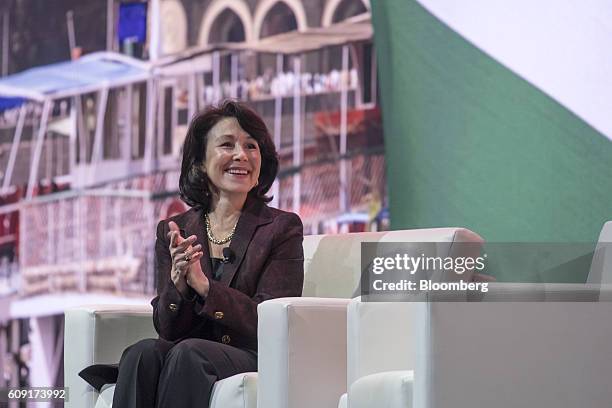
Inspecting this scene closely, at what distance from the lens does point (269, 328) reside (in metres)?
2.73

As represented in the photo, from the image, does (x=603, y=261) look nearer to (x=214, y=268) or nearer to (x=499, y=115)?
(x=214, y=268)

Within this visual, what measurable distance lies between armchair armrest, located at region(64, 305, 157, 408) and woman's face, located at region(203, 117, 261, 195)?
513 millimetres

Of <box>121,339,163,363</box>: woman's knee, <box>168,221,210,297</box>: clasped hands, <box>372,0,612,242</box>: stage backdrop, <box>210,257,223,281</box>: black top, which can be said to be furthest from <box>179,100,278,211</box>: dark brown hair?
<box>372,0,612,242</box>: stage backdrop

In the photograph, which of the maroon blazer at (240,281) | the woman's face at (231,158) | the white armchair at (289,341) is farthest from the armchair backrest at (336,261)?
the woman's face at (231,158)

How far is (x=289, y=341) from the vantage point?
271 centimetres

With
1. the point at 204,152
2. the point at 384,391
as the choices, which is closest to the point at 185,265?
the point at 204,152

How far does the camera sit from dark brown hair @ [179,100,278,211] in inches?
130

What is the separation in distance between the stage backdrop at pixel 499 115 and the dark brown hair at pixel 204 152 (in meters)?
1.22

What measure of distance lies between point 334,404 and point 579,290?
0.77m

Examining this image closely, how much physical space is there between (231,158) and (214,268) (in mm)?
338

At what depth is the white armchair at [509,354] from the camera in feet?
7.37

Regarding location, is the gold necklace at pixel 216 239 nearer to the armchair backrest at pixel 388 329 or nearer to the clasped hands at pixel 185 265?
the clasped hands at pixel 185 265

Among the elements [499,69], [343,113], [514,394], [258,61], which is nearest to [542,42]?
[499,69]

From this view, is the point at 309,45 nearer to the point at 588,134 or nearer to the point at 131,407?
the point at 588,134
